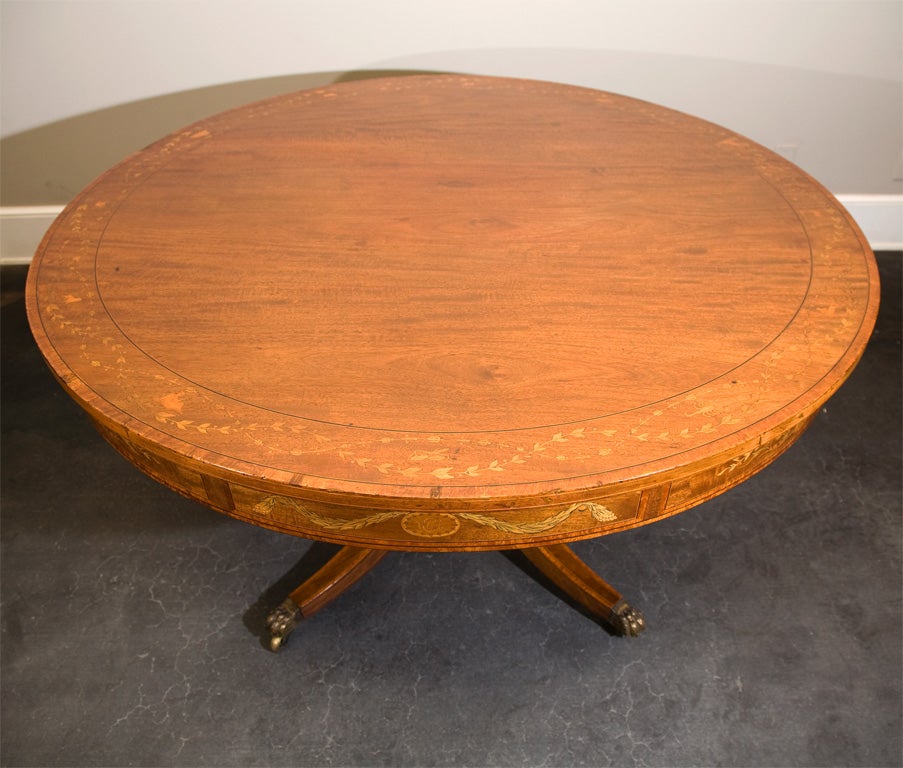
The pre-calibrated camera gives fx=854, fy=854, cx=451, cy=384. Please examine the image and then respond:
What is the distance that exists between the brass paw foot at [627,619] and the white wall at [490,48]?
168 cm

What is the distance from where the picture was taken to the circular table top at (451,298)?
124cm

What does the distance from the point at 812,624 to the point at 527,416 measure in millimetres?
1104

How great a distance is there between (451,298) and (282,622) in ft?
2.75

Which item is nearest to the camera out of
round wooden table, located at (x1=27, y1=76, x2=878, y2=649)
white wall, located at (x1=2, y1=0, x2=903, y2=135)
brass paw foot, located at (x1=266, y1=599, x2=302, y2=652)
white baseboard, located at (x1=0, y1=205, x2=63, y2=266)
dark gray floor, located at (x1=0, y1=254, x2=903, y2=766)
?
round wooden table, located at (x1=27, y1=76, x2=878, y2=649)

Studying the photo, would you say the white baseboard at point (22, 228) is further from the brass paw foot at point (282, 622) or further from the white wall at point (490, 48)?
the brass paw foot at point (282, 622)

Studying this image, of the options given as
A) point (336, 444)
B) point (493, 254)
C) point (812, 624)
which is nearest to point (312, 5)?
point (493, 254)

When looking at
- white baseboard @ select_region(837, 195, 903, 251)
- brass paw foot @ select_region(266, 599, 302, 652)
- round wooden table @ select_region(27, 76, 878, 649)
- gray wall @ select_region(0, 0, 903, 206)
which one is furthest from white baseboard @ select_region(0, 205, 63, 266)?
white baseboard @ select_region(837, 195, 903, 251)

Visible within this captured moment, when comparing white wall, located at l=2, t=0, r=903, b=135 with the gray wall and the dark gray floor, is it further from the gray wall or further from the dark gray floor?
the dark gray floor

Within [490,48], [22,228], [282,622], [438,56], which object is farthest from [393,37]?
[282,622]

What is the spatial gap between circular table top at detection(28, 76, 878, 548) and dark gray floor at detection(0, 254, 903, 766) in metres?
0.80

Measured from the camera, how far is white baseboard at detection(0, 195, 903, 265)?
301 cm

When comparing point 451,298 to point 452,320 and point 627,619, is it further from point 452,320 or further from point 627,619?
point 627,619

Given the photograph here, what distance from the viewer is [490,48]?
265 centimetres

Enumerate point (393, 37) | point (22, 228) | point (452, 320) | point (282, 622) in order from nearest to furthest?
point (452, 320) < point (282, 622) < point (393, 37) < point (22, 228)
